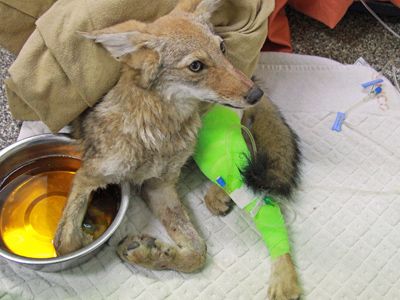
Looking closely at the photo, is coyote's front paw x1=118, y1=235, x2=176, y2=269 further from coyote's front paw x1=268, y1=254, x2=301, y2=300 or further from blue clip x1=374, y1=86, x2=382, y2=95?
blue clip x1=374, y1=86, x2=382, y2=95

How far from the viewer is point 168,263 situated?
132 cm

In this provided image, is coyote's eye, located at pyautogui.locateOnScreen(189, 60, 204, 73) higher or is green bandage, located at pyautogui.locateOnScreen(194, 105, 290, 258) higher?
coyote's eye, located at pyautogui.locateOnScreen(189, 60, 204, 73)

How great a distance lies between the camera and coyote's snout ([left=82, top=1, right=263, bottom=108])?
1.11 metres

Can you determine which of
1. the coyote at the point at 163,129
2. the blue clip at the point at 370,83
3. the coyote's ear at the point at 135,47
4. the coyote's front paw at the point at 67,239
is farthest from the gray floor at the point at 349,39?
the coyote's front paw at the point at 67,239

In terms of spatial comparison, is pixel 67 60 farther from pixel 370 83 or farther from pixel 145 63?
pixel 370 83

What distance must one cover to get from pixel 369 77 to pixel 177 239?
3.29ft

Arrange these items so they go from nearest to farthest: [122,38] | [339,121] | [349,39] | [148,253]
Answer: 1. [122,38]
2. [148,253]
3. [339,121]
4. [349,39]

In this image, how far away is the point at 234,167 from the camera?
1.36 m

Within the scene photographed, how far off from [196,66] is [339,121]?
0.78m

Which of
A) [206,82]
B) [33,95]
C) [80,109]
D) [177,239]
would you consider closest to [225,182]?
[177,239]

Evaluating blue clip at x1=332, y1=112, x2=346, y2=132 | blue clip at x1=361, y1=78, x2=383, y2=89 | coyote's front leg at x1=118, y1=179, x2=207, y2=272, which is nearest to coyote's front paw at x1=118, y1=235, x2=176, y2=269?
coyote's front leg at x1=118, y1=179, x2=207, y2=272

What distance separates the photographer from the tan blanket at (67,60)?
3.91 feet

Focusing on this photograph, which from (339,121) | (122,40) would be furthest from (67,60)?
(339,121)

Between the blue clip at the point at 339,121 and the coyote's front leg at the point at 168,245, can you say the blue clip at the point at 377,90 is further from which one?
the coyote's front leg at the point at 168,245
